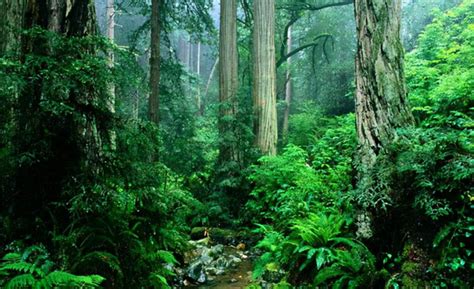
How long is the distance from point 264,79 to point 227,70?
125 cm

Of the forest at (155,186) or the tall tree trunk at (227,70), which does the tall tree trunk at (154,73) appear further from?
the forest at (155,186)

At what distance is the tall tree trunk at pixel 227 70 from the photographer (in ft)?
34.0

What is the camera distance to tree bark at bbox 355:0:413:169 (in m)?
5.00

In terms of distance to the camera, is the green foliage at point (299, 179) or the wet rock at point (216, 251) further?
the wet rock at point (216, 251)

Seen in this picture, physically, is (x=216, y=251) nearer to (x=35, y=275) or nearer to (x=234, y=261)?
(x=234, y=261)

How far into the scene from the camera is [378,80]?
5.12m

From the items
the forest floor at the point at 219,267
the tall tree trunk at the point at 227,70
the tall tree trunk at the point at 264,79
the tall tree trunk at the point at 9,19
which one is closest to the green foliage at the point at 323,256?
the forest floor at the point at 219,267

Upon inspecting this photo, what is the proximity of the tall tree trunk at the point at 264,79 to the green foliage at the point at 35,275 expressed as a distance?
27.1 feet

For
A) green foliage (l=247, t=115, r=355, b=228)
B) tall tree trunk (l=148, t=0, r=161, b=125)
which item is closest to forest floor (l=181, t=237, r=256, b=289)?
green foliage (l=247, t=115, r=355, b=228)

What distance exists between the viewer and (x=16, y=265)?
2.60 m

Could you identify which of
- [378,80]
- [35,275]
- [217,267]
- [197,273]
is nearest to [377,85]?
[378,80]

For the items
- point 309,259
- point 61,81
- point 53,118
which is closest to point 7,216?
point 53,118

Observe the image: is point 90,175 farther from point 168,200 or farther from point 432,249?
point 432,249

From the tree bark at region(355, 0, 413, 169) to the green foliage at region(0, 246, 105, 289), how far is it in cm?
383
